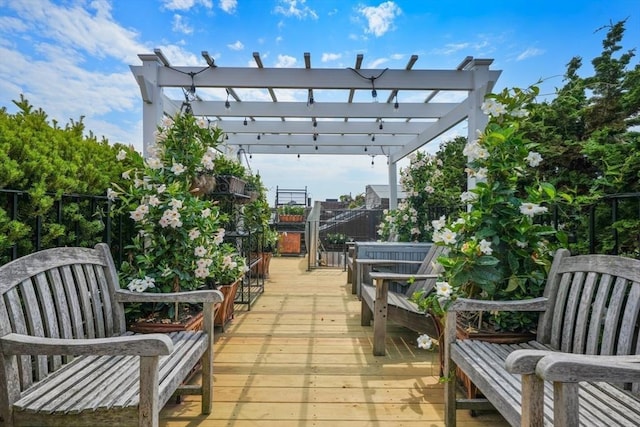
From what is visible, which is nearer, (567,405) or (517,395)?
(567,405)

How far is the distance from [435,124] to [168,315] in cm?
436

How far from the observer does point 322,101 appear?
499cm

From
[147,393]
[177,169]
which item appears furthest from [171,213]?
[147,393]

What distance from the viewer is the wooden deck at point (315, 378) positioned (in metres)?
1.81

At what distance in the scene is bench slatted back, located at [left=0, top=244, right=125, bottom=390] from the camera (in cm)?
123

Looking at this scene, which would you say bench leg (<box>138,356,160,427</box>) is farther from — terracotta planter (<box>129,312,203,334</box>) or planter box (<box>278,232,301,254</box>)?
planter box (<box>278,232,301,254</box>)

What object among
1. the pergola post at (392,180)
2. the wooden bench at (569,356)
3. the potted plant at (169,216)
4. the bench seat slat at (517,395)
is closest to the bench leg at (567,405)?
the wooden bench at (569,356)

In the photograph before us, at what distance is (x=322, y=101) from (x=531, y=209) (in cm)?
367

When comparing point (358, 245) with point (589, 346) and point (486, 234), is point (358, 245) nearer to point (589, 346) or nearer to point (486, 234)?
point (486, 234)

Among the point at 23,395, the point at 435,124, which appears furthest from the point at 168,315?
the point at 435,124

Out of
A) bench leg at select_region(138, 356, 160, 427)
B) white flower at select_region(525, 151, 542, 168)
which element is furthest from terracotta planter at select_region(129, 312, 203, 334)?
white flower at select_region(525, 151, 542, 168)

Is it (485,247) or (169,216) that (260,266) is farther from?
(485,247)

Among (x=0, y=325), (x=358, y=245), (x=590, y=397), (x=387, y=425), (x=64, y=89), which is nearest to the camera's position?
(x=0, y=325)

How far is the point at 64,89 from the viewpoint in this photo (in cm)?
353
